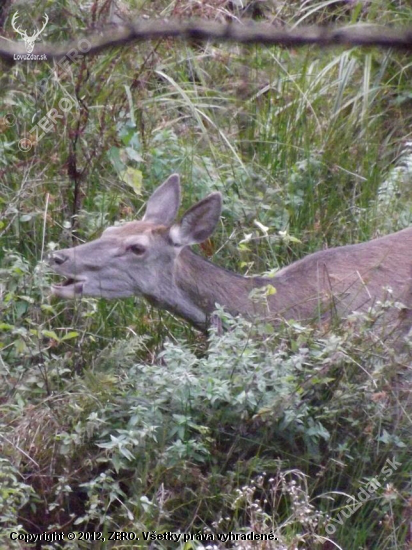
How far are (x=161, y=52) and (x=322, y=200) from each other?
6.40ft

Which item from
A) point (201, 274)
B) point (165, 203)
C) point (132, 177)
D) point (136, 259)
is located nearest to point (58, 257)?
point (136, 259)

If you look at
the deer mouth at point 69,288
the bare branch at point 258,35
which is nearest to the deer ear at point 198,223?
the deer mouth at point 69,288

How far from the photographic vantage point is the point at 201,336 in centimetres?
511

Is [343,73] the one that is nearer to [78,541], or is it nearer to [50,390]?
[50,390]

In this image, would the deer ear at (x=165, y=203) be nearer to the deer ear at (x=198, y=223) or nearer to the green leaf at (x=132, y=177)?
the deer ear at (x=198, y=223)

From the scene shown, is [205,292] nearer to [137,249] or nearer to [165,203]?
[137,249]

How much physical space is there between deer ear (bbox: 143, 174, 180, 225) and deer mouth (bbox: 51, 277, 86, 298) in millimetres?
698

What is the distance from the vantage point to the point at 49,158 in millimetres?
6043

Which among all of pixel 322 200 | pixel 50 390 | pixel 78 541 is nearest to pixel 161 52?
pixel 322 200

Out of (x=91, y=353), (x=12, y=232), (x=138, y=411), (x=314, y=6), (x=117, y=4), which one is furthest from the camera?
(x=314, y=6)

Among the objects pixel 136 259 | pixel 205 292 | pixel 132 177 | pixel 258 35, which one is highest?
pixel 258 35

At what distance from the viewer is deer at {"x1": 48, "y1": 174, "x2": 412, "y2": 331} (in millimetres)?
5023

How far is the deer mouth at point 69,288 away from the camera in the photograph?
4867 millimetres

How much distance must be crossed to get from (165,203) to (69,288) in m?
0.92
